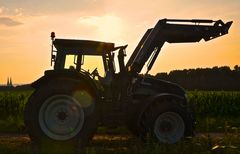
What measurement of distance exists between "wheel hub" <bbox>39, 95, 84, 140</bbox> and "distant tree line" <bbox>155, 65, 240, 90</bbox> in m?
46.4

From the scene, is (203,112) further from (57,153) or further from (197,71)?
(197,71)

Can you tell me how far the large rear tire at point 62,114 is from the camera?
10.3 meters

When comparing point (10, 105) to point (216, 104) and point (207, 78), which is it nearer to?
point (216, 104)

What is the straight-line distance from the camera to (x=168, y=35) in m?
11.6

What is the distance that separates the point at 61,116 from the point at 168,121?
264cm

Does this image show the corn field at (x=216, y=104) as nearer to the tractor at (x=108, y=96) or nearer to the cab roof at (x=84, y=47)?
the tractor at (x=108, y=96)

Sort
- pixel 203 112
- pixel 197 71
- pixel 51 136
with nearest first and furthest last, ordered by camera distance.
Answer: pixel 51 136 → pixel 203 112 → pixel 197 71

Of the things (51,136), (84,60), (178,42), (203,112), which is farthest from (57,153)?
(203,112)

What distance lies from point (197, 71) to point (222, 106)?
137 ft

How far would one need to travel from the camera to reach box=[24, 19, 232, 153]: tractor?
33.9 ft

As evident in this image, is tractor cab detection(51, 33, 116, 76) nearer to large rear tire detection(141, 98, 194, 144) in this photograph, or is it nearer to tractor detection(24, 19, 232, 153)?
tractor detection(24, 19, 232, 153)

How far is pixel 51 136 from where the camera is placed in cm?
1028

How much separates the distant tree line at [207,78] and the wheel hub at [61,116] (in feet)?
152

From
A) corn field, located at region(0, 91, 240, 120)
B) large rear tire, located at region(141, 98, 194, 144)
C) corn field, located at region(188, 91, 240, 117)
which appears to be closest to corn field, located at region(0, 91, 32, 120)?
corn field, located at region(0, 91, 240, 120)
